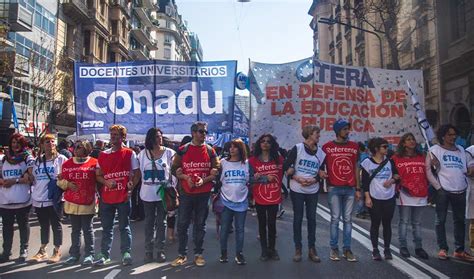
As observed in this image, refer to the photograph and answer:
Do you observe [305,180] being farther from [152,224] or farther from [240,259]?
[152,224]

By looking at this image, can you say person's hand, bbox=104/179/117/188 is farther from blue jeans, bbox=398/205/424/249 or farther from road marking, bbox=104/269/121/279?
blue jeans, bbox=398/205/424/249

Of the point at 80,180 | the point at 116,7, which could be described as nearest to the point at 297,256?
the point at 80,180

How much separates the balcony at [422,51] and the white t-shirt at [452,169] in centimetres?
1963

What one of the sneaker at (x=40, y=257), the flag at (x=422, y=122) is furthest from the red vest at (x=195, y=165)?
the flag at (x=422, y=122)

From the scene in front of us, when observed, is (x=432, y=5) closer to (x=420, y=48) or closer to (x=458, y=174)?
(x=420, y=48)

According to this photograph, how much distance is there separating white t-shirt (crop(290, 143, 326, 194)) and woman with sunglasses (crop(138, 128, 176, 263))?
1.71m

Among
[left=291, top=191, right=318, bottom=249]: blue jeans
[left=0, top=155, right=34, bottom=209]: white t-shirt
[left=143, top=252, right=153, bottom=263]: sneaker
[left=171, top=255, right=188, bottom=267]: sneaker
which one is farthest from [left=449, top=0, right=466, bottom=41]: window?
[left=0, top=155, right=34, bottom=209]: white t-shirt

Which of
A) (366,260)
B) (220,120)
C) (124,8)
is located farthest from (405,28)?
(124,8)

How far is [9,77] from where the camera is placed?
76.8 ft

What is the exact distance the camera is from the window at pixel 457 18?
20.7 m

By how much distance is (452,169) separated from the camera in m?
6.01

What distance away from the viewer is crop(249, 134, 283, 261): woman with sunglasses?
5938 mm

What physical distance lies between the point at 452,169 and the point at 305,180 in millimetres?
2076

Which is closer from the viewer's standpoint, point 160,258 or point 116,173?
point 116,173
